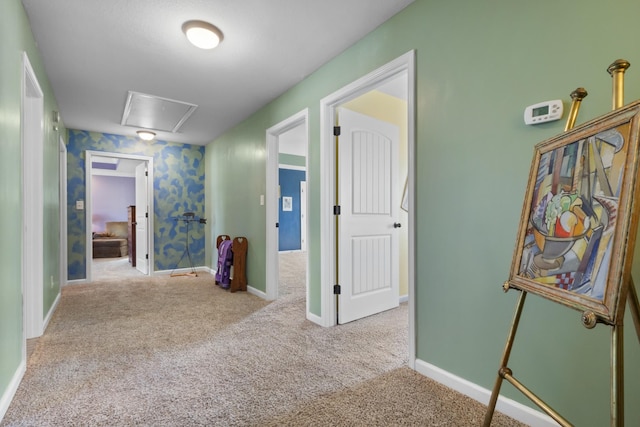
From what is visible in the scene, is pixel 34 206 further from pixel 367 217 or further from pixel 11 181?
pixel 367 217

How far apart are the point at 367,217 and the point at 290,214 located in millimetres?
5652

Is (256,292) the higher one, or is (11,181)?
(11,181)

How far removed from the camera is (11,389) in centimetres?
169

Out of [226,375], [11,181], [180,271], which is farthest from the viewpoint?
[180,271]

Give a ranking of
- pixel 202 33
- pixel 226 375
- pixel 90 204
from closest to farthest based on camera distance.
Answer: pixel 226 375
pixel 202 33
pixel 90 204

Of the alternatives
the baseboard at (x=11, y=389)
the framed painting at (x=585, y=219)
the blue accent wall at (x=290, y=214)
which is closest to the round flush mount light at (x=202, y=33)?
the framed painting at (x=585, y=219)

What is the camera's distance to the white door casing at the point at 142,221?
5.42m

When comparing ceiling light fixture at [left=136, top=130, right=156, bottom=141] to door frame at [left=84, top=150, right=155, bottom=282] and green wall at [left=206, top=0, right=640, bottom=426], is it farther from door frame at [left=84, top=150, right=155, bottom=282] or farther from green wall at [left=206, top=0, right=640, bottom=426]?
green wall at [left=206, top=0, right=640, bottom=426]

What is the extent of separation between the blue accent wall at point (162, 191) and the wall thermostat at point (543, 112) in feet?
18.0

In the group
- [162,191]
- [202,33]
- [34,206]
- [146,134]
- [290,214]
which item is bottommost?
[290,214]

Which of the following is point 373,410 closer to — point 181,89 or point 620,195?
point 620,195

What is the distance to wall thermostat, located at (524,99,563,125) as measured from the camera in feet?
4.50

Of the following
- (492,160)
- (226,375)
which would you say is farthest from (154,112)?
(492,160)

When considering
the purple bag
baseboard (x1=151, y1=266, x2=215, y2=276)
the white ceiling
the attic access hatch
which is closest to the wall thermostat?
the white ceiling
